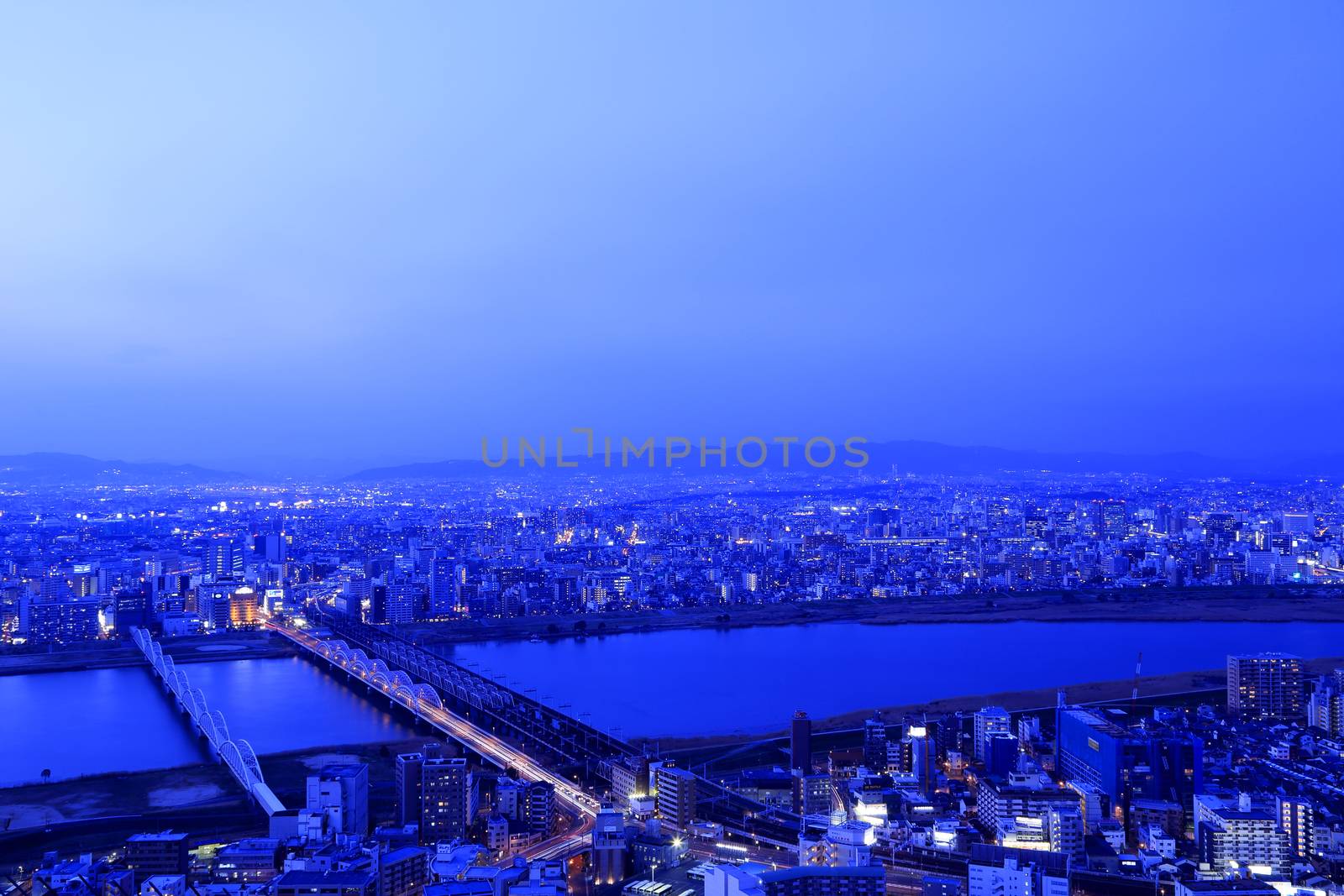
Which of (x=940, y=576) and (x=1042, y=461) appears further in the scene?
(x=1042, y=461)

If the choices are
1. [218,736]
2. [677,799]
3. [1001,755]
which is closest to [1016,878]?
[677,799]

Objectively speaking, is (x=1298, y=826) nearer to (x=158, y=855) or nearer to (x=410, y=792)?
(x=410, y=792)

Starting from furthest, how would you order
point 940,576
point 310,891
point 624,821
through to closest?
point 940,576 → point 624,821 → point 310,891

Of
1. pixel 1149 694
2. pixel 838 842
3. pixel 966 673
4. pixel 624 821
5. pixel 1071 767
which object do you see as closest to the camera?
pixel 838 842

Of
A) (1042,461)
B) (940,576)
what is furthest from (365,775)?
(1042,461)

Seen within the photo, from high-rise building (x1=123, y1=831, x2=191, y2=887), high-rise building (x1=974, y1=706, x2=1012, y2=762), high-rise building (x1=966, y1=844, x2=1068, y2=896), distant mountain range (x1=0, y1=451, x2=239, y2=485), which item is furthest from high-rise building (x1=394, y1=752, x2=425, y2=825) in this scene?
distant mountain range (x1=0, y1=451, x2=239, y2=485)

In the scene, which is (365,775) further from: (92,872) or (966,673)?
(966,673)
